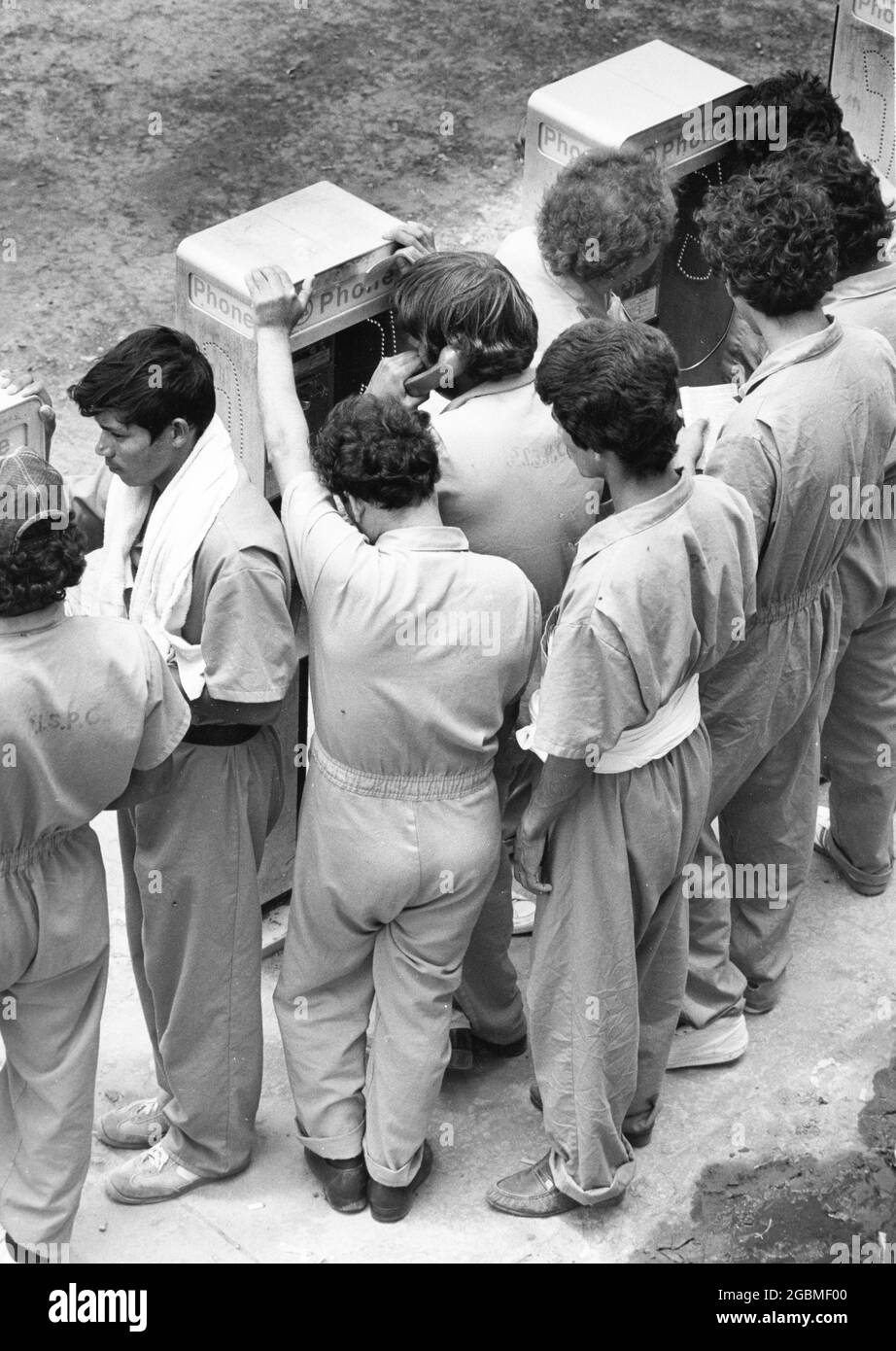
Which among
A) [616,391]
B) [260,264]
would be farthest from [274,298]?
[616,391]

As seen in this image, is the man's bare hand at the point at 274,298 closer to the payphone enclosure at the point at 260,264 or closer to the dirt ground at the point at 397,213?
the payphone enclosure at the point at 260,264

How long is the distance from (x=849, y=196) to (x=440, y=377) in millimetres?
1041

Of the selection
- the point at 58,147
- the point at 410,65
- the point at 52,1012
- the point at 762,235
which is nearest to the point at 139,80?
the point at 58,147

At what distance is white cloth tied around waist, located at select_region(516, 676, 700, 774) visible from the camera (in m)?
3.11

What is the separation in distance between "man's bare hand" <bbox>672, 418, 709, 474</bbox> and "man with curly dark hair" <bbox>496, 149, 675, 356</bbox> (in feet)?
1.17

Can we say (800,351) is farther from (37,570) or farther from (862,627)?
(37,570)

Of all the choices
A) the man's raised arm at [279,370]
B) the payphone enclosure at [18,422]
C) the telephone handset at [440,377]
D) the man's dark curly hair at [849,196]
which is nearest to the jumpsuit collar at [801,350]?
the man's dark curly hair at [849,196]

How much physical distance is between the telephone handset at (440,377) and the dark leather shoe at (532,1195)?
4.98ft

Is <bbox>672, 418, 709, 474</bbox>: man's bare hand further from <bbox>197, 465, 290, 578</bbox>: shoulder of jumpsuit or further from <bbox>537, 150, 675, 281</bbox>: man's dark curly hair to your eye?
<bbox>197, 465, 290, 578</bbox>: shoulder of jumpsuit

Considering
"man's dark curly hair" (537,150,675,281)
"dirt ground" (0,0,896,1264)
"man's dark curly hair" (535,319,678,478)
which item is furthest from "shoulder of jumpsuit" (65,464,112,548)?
"dirt ground" (0,0,896,1264)

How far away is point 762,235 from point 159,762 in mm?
1487

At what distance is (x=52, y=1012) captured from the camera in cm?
307

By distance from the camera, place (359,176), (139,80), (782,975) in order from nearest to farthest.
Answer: (782,975) < (359,176) < (139,80)
